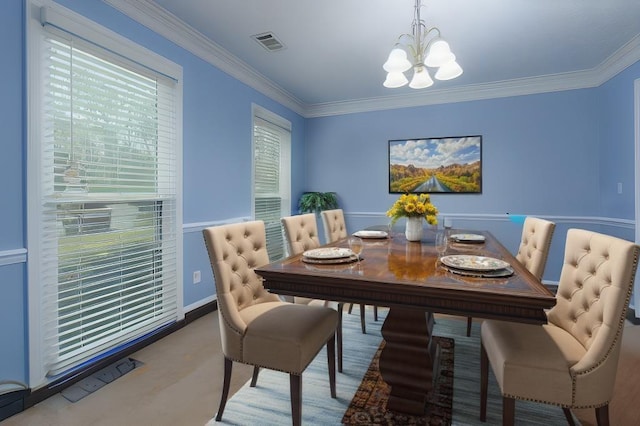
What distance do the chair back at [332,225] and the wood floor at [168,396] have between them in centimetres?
124

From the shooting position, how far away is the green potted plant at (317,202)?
15.2 ft

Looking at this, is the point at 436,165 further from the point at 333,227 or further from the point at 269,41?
the point at 269,41

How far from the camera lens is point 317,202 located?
15.1 feet

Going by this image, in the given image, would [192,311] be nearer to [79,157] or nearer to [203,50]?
[79,157]

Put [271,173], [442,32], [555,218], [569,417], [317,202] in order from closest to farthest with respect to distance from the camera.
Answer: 1. [569,417]
2. [442,32]
3. [555,218]
4. [271,173]
5. [317,202]

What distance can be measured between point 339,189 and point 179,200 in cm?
265

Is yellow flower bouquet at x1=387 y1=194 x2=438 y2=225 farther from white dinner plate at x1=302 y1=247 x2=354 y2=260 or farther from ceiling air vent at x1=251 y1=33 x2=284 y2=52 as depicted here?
ceiling air vent at x1=251 y1=33 x2=284 y2=52

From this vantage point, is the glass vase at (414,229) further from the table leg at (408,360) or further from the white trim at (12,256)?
the white trim at (12,256)

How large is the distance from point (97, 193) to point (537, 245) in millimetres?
2871

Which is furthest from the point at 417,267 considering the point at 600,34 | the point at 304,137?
the point at 304,137

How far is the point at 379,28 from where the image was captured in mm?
2729

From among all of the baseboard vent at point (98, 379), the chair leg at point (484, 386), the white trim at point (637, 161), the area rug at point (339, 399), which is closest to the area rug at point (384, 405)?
the area rug at point (339, 399)

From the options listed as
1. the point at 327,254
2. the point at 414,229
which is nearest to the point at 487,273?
the point at 327,254

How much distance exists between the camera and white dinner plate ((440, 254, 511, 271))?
4.48 feet
